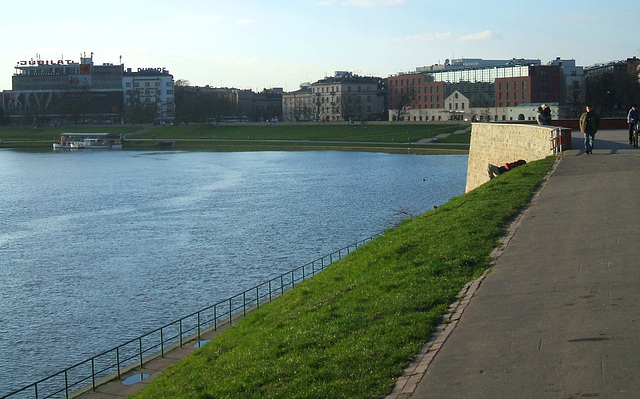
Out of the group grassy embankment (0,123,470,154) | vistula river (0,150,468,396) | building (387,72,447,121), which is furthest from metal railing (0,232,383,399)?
building (387,72,447,121)

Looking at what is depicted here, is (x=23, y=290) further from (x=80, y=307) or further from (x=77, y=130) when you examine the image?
(x=77, y=130)

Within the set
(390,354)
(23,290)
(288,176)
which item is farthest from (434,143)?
(390,354)

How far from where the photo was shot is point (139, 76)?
587ft

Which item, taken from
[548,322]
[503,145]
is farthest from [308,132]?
[548,322]

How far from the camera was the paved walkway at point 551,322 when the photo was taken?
787 centimetres

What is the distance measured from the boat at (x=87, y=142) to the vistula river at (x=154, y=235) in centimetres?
5005

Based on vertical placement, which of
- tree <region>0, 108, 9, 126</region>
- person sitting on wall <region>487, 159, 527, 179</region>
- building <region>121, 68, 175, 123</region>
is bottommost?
person sitting on wall <region>487, 159, 527, 179</region>

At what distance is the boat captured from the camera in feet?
427

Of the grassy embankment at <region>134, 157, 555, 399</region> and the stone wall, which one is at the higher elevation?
the stone wall

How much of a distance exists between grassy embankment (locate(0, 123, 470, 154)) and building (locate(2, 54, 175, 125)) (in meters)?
17.1

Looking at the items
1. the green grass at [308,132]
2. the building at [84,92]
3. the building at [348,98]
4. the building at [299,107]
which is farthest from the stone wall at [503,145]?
the building at [84,92]

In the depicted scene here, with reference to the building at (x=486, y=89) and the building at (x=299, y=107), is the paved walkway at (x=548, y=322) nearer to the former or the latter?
the building at (x=486, y=89)

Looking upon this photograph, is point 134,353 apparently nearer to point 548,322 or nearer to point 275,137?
point 548,322

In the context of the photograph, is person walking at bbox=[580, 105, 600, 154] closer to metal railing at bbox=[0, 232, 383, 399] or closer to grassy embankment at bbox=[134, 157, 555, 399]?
grassy embankment at bbox=[134, 157, 555, 399]
